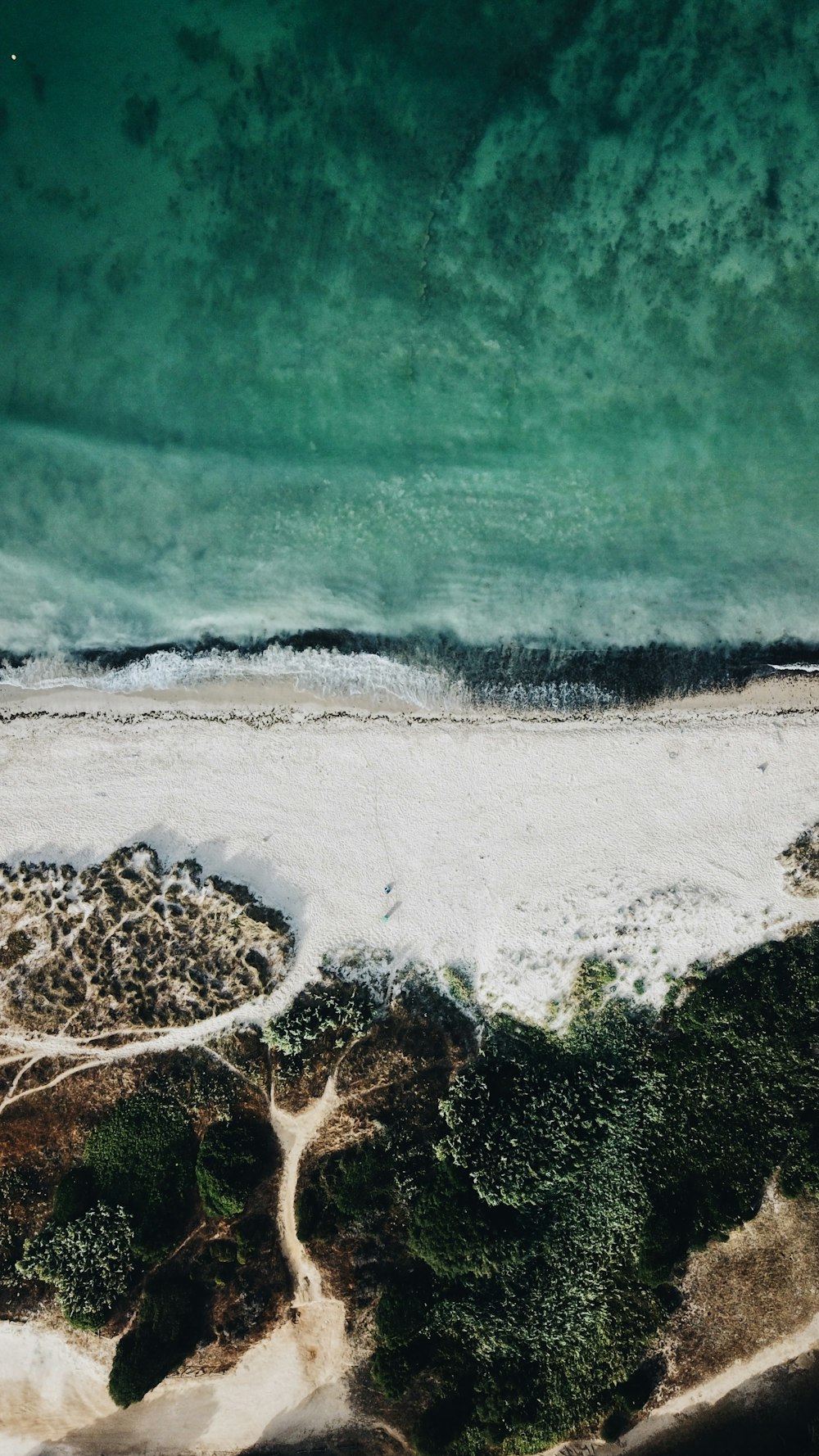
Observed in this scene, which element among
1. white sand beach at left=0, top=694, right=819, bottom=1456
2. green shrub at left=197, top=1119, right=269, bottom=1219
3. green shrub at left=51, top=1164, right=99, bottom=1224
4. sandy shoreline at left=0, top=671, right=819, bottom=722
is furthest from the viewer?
sandy shoreline at left=0, top=671, right=819, bottom=722

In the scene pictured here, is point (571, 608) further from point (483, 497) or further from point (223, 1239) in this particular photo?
point (223, 1239)

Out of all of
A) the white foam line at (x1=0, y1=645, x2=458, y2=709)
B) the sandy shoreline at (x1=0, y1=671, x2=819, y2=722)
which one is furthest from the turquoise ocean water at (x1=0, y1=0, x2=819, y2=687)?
the sandy shoreline at (x1=0, y1=671, x2=819, y2=722)

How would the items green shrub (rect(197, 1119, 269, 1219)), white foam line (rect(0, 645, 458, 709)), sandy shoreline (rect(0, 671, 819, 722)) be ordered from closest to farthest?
green shrub (rect(197, 1119, 269, 1219))
sandy shoreline (rect(0, 671, 819, 722))
white foam line (rect(0, 645, 458, 709))

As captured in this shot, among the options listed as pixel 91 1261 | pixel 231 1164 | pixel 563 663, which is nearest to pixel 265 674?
pixel 563 663

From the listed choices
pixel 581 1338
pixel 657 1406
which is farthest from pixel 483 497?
pixel 657 1406

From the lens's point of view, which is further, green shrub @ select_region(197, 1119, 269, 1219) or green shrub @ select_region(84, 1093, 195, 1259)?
green shrub @ select_region(84, 1093, 195, 1259)

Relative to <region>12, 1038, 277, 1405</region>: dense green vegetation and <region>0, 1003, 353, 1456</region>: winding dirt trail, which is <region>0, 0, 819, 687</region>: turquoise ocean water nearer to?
<region>12, 1038, 277, 1405</region>: dense green vegetation

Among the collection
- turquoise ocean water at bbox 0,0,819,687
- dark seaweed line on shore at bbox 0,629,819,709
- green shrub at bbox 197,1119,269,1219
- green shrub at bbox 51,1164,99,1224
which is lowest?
green shrub at bbox 51,1164,99,1224
